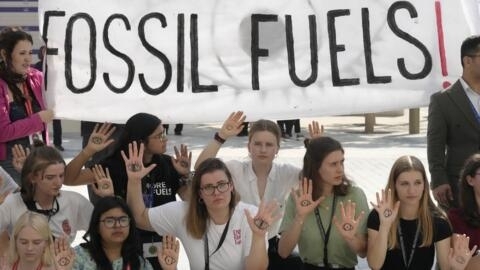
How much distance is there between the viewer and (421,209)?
5.23m

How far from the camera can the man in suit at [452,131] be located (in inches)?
221

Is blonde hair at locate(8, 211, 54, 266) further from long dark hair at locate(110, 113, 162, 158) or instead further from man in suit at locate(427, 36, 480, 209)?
man in suit at locate(427, 36, 480, 209)

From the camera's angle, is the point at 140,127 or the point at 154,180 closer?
the point at 140,127

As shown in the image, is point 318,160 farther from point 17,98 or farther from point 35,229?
point 17,98

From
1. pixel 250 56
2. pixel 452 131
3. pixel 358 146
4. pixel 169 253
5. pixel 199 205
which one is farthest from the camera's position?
pixel 358 146

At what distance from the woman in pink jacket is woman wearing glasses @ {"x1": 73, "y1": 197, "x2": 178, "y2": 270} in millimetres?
750

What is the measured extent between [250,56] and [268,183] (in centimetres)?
70

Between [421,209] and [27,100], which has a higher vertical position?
[27,100]

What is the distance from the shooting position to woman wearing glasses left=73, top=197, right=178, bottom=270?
200 inches

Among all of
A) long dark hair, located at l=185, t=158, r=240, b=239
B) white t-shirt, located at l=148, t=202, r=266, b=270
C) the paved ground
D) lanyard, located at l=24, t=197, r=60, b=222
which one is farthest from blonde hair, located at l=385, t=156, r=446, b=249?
the paved ground

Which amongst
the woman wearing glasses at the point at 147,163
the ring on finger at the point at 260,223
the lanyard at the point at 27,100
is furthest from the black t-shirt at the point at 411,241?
the lanyard at the point at 27,100

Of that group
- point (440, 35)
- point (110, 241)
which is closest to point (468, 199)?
point (440, 35)

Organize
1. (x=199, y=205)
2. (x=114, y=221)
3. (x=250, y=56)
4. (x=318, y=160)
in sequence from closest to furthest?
(x=114, y=221) < (x=199, y=205) < (x=318, y=160) < (x=250, y=56)

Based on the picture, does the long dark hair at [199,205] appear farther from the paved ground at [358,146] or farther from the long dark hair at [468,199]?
the paved ground at [358,146]
